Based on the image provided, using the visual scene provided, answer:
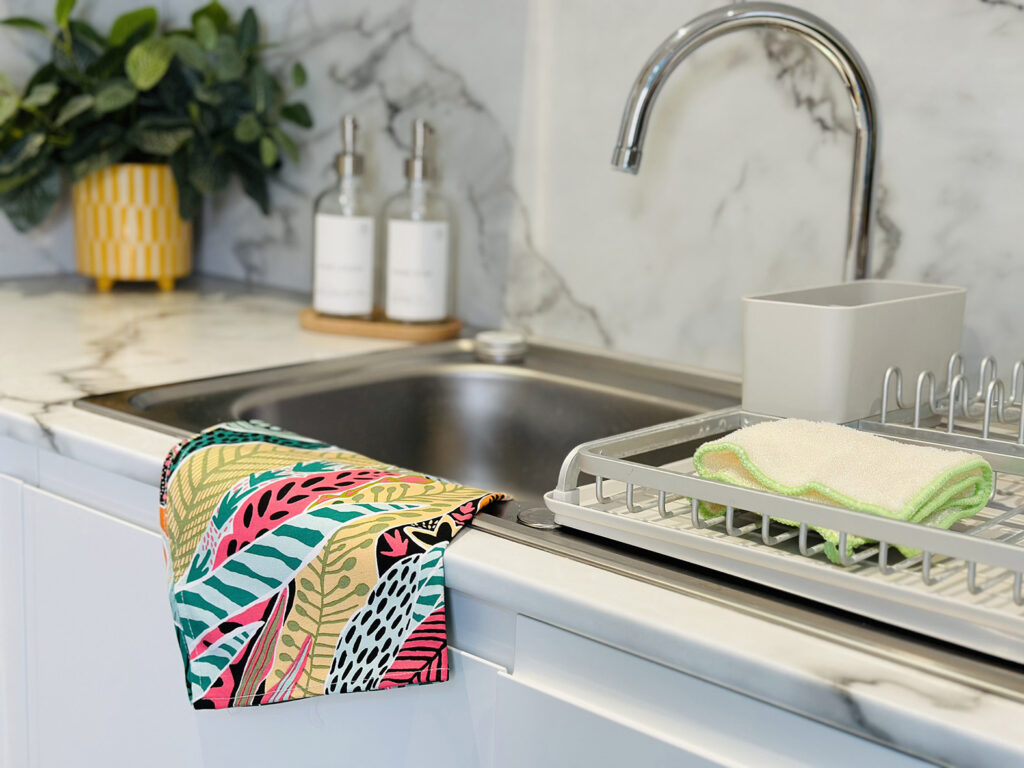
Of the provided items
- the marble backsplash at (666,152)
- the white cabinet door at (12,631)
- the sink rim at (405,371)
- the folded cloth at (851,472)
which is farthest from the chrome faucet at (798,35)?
the white cabinet door at (12,631)

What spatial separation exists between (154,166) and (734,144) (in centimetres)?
84

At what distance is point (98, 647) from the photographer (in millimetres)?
944

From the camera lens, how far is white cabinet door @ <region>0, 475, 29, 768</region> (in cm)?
101

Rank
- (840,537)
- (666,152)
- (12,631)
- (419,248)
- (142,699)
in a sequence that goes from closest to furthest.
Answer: (840,537)
(142,699)
(12,631)
(666,152)
(419,248)

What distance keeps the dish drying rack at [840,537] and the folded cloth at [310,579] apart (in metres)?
0.09

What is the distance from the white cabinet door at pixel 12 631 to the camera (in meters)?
1.01

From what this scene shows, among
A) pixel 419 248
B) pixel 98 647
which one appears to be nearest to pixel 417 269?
pixel 419 248

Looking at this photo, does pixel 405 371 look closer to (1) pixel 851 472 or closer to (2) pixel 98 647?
(2) pixel 98 647

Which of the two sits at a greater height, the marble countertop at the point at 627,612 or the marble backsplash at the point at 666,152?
the marble backsplash at the point at 666,152

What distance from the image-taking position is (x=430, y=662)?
67cm

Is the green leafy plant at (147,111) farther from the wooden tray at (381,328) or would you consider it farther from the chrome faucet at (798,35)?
the chrome faucet at (798,35)

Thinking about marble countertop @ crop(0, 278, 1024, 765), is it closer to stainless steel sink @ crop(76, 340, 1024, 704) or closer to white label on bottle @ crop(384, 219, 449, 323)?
stainless steel sink @ crop(76, 340, 1024, 704)

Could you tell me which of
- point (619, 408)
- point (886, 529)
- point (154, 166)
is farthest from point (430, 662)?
point (154, 166)

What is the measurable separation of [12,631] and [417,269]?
0.59 m
